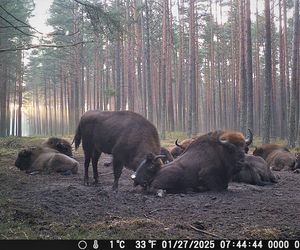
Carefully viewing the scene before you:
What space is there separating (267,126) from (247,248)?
18.0m

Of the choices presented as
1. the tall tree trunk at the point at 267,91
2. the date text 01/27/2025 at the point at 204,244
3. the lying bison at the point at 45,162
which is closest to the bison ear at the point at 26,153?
the lying bison at the point at 45,162

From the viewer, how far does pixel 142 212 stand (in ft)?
24.3

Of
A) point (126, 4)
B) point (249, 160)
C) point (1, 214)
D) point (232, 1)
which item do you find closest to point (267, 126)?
point (249, 160)

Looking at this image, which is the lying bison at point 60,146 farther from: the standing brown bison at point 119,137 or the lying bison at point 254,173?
the lying bison at point 254,173

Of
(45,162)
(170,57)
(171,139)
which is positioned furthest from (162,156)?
(170,57)

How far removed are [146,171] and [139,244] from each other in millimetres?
4733

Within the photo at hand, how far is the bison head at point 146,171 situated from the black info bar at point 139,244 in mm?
4453

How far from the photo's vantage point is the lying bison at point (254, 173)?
440 inches

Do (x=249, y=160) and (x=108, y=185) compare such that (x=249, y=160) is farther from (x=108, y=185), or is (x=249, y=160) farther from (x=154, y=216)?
(x=154, y=216)

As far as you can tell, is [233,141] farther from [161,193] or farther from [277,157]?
[277,157]

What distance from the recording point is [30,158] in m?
14.4

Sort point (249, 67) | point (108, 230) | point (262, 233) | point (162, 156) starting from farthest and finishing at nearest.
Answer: point (249, 67) → point (162, 156) → point (108, 230) → point (262, 233)

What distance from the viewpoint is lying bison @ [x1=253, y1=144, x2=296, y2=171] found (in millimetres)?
14445

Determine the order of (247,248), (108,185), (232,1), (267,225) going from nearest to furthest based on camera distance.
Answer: (247,248) → (267,225) → (108,185) → (232,1)
